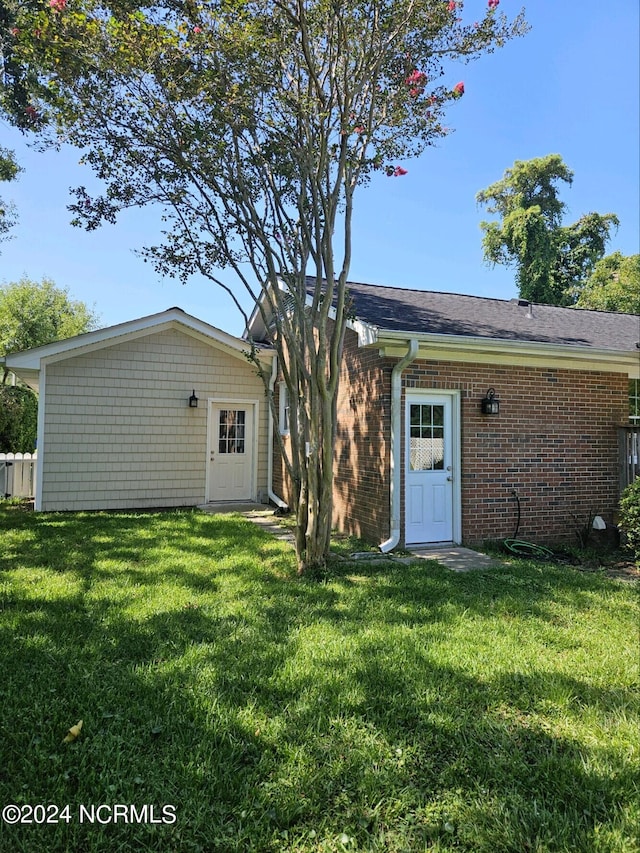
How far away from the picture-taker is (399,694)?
281 centimetres

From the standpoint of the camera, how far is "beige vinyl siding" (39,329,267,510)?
9188 millimetres

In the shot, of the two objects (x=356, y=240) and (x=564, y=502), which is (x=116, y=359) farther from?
(x=564, y=502)

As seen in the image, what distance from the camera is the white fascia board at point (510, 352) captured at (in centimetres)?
623

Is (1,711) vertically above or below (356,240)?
below

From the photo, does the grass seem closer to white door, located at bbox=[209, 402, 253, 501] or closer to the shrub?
the shrub

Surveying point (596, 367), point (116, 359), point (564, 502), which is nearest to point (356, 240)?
point (596, 367)

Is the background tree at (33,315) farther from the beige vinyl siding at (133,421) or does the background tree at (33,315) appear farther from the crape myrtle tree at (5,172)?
the beige vinyl siding at (133,421)

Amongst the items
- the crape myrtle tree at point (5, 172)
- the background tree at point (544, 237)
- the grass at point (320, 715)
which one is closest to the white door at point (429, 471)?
the grass at point (320, 715)

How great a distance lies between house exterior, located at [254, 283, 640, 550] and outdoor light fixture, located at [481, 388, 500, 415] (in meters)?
0.08

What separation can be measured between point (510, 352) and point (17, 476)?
1086 cm

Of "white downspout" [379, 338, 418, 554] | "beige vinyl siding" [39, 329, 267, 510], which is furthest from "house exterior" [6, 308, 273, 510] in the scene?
"white downspout" [379, 338, 418, 554]

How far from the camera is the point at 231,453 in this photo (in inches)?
420

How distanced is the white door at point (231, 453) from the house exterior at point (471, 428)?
10.9 feet

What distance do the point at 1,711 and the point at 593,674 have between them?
3.52 metres
